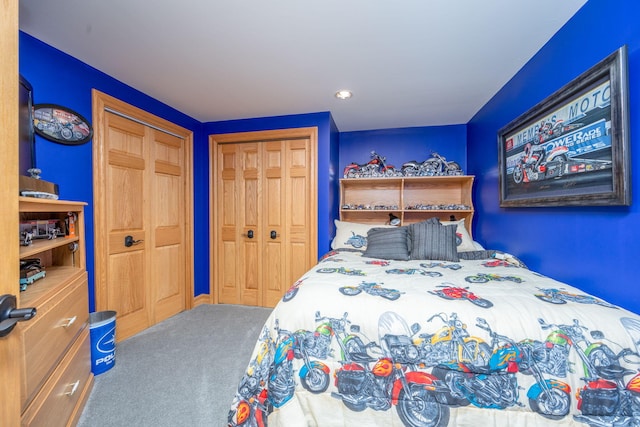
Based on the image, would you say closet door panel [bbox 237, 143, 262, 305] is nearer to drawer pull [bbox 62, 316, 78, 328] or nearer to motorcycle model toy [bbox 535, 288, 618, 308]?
drawer pull [bbox 62, 316, 78, 328]

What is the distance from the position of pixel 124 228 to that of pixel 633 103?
3.41 metres

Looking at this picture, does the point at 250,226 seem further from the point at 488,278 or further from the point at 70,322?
the point at 488,278

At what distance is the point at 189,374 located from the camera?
1.74 meters

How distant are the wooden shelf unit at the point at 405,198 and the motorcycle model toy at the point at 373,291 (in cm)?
174

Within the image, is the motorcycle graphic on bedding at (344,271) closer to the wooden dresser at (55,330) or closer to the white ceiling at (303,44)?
the wooden dresser at (55,330)


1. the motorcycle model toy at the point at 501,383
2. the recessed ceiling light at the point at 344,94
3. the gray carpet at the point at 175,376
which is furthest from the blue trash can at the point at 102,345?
the recessed ceiling light at the point at 344,94

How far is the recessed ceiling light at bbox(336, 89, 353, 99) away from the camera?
2320mm

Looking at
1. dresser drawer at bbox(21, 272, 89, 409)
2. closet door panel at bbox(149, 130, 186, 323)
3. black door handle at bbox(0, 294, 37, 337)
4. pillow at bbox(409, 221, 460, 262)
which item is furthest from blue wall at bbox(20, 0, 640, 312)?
black door handle at bbox(0, 294, 37, 337)

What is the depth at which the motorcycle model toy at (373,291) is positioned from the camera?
1.26 meters

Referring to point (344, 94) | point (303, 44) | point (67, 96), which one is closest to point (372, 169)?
point (344, 94)

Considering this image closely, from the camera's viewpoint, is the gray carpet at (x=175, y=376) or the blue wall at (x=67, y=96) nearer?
the gray carpet at (x=175, y=376)

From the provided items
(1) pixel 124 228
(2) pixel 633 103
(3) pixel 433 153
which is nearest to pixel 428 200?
(3) pixel 433 153

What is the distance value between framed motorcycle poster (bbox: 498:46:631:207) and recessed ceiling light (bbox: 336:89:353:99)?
139 cm

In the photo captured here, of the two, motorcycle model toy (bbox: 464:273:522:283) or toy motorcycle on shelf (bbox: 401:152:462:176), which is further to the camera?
toy motorcycle on shelf (bbox: 401:152:462:176)
